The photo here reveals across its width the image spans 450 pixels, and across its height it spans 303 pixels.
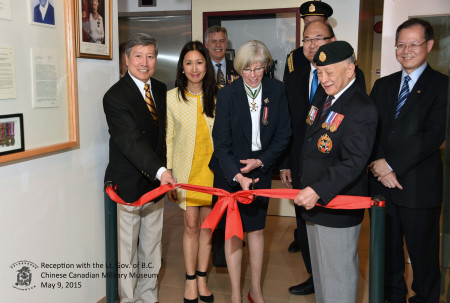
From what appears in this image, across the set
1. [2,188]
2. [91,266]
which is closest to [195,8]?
[91,266]

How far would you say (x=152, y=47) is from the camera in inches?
116

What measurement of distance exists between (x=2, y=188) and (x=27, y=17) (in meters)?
0.86

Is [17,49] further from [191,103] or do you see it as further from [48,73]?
[191,103]

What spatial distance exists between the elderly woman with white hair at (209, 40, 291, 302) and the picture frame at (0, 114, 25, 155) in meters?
1.14

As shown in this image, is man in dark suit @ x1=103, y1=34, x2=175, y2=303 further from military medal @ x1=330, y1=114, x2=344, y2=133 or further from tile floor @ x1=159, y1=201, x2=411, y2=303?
military medal @ x1=330, y1=114, x2=344, y2=133

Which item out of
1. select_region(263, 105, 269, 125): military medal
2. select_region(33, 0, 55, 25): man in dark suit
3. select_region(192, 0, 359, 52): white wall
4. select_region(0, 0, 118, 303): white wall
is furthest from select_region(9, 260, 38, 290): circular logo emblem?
select_region(192, 0, 359, 52): white wall

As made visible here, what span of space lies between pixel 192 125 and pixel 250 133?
1.43 ft

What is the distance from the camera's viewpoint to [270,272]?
397 centimetres

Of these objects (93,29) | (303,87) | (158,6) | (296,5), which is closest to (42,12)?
(93,29)

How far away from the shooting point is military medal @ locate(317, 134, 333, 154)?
236cm

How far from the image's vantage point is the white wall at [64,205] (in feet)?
7.75

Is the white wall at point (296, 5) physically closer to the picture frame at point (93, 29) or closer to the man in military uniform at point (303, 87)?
the man in military uniform at point (303, 87)

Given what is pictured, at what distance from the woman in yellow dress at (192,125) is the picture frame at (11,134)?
1.07 metres

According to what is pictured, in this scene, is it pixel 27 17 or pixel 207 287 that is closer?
pixel 27 17
